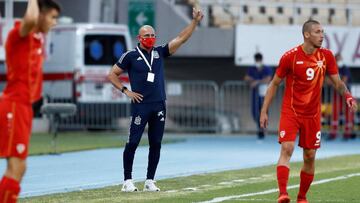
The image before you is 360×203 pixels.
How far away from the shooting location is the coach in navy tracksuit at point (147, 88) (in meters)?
15.8

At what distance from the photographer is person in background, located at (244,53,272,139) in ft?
99.1

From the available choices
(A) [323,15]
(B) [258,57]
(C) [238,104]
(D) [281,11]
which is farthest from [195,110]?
(A) [323,15]

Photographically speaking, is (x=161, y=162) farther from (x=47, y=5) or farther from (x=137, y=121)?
(x=47, y=5)

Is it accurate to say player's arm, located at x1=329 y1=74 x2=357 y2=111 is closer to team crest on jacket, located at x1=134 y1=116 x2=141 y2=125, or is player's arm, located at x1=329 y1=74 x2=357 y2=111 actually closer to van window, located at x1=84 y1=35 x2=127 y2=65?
team crest on jacket, located at x1=134 y1=116 x2=141 y2=125

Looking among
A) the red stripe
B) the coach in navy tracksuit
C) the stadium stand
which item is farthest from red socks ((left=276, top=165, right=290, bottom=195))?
the stadium stand

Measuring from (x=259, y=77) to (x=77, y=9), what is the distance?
25.8 ft

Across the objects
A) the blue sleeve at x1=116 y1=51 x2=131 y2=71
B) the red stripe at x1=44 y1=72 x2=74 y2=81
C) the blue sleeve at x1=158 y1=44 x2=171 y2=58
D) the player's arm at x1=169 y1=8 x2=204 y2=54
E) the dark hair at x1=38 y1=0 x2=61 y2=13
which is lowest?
the red stripe at x1=44 y1=72 x2=74 y2=81

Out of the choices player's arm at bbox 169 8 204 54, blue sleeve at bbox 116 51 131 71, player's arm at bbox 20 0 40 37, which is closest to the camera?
player's arm at bbox 20 0 40 37

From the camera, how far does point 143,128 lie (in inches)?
624

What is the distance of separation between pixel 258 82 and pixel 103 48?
486 centimetres

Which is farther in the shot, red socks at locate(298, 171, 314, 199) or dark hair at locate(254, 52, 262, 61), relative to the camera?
dark hair at locate(254, 52, 262, 61)

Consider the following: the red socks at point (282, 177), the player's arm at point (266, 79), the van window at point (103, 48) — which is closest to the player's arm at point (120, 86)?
the red socks at point (282, 177)

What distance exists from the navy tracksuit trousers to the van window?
16.8m

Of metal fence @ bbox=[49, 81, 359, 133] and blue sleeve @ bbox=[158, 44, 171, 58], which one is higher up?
blue sleeve @ bbox=[158, 44, 171, 58]
